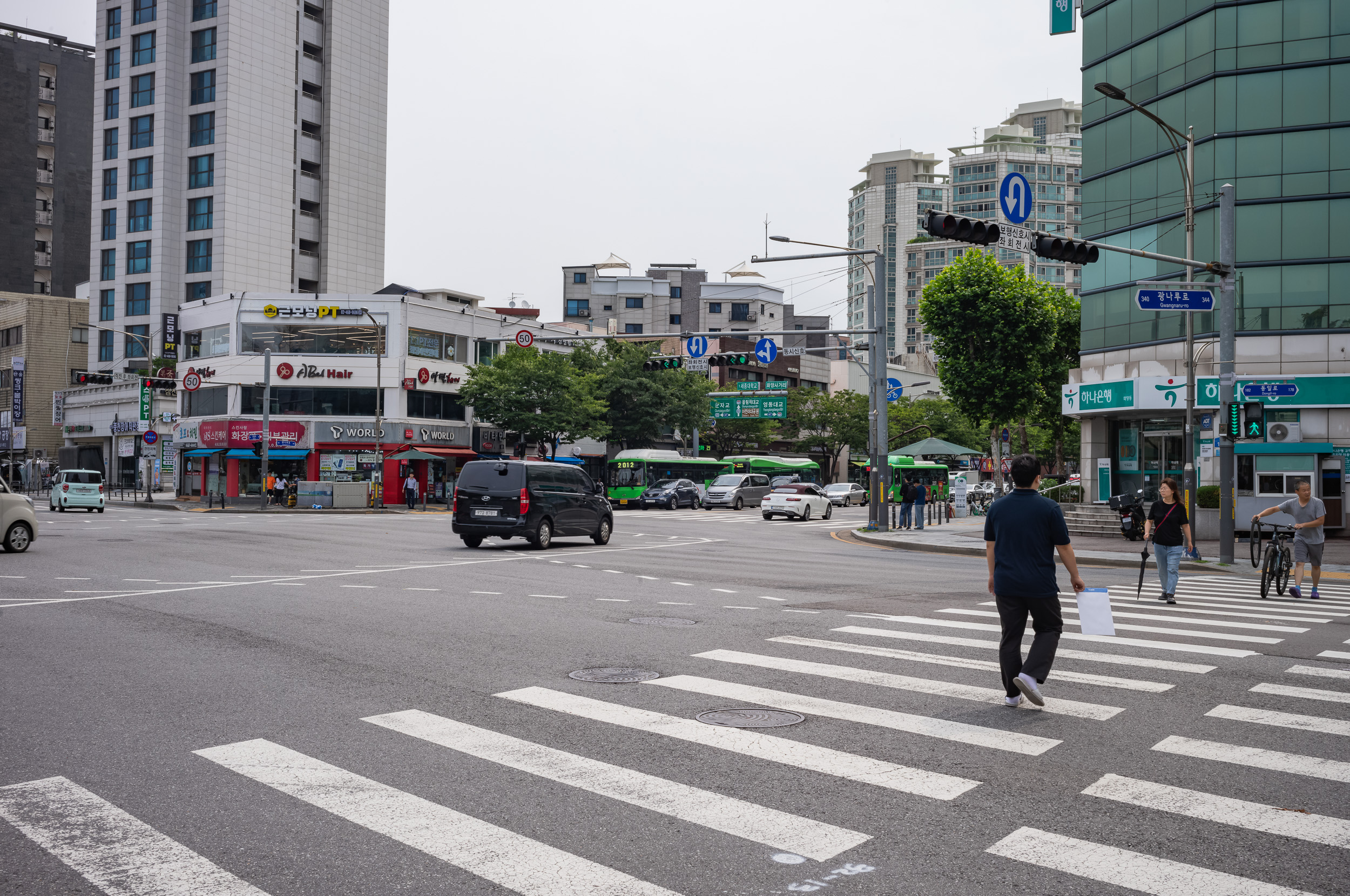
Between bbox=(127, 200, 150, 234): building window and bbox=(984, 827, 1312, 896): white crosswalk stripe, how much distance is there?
241 ft

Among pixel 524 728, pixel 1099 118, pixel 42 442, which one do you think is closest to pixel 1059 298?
pixel 1099 118

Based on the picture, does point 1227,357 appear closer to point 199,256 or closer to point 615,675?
point 615,675

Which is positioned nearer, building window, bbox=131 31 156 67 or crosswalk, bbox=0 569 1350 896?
crosswalk, bbox=0 569 1350 896

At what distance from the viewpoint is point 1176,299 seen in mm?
19391

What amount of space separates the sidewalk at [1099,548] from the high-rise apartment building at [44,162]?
85106 millimetres

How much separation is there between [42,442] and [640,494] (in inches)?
1909

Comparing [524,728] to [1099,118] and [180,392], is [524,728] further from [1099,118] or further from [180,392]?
[180,392]

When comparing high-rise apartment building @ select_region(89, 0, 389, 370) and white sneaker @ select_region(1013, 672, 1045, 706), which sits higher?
high-rise apartment building @ select_region(89, 0, 389, 370)

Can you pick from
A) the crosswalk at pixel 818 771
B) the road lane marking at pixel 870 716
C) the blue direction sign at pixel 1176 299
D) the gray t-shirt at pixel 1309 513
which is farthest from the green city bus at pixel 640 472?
the road lane marking at pixel 870 716

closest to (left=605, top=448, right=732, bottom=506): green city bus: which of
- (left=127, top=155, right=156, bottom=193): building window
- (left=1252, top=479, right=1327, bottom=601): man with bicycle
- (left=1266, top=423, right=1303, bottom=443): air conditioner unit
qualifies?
(left=1266, top=423, right=1303, bottom=443): air conditioner unit

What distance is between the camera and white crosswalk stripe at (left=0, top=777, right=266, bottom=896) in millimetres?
4055

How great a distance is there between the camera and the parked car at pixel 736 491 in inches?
2052

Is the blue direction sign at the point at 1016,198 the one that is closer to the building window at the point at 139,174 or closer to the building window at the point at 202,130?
the building window at the point at 202,130

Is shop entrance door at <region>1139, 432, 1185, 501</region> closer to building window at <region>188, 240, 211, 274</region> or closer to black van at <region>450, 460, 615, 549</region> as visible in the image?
black van at <region>450, 460, 615, 549</region>
